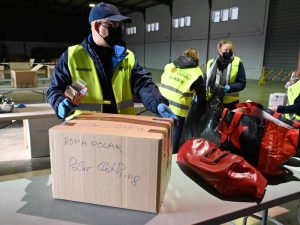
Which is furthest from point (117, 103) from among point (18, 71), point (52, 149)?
point (18, 71)

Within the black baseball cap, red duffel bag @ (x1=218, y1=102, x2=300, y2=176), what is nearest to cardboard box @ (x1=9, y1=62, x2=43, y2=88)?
the black baseball cap

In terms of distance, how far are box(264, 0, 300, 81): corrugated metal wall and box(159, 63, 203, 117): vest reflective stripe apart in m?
8.68

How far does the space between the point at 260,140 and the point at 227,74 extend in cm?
188

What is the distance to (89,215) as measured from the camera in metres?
0.94

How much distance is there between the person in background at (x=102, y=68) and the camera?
1.45 m

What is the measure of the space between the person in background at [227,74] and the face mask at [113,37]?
1591 millimetres

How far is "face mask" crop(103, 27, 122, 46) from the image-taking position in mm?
1485

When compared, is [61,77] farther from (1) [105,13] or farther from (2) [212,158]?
(2) [212,158]

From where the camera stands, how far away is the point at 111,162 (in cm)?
89

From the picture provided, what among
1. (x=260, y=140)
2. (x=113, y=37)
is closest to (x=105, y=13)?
(x=113, y=37)

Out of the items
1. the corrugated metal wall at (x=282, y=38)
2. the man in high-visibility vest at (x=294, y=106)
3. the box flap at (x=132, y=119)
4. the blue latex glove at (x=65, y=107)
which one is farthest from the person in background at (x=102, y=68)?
the corrugated metal wall at (x=282, y=38)

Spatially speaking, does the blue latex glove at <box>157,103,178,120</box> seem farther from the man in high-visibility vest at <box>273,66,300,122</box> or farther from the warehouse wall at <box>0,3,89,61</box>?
the warehouse wall at <box>0,3,89,61</box>

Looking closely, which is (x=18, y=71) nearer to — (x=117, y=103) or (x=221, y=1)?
(x=117, y=103)

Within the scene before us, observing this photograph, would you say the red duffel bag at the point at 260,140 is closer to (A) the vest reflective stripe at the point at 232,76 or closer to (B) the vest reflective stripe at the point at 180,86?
(B) the vest reflective stripe at the point at 180,86
